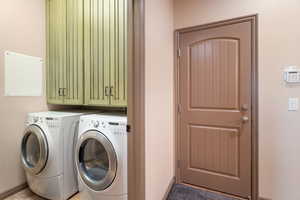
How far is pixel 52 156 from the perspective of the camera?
5.88 feet

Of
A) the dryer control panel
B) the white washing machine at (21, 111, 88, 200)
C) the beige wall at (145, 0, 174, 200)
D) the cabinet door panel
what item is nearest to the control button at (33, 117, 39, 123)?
the white washing machine at (21, 111, 88, 200)

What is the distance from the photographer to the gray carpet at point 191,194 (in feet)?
A: 6.22

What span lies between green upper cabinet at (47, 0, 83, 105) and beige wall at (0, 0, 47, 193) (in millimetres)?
166

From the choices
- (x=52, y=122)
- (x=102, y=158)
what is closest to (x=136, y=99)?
(x=102, y=158)

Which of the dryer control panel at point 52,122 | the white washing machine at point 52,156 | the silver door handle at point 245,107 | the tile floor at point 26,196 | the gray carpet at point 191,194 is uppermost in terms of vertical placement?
the silver door handle at point 245,107

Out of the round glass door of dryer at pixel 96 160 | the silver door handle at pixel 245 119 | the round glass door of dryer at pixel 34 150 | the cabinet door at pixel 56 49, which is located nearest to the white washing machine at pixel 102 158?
the round glass door of dryer at pixel 96 160

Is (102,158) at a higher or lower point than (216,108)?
lower

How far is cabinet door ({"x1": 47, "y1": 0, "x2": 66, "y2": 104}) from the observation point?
2186 mm

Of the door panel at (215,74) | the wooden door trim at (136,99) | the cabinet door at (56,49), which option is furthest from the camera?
the cabinet door at (56,49)

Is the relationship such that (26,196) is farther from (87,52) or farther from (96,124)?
(87,52)

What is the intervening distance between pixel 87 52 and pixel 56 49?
0.57 meters

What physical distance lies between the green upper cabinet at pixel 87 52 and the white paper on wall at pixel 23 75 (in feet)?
0.43

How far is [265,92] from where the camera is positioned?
1707mm

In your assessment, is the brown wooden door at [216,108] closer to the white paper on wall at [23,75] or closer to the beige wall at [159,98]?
the beige wall at [159,98]
